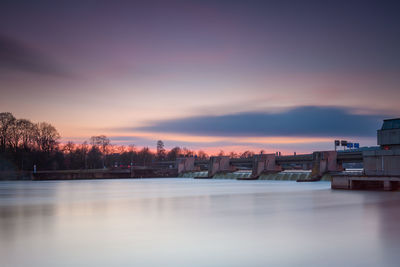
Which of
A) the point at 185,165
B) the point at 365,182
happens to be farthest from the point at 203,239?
the point at 185,165

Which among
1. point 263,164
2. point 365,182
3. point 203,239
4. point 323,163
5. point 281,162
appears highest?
point 323,163

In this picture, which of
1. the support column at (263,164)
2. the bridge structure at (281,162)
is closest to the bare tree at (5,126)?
the bridge structure at (281,162)

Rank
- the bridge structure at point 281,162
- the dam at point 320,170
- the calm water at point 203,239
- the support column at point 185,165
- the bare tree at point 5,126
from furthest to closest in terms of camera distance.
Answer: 1. the support column at point 185,165
2. the bare tree at point 5,126
3. the bridge structure at point 281,162
4. the dam at point 320,170
5. the calm water at point 203,239

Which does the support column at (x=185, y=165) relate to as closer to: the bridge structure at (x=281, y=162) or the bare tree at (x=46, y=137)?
the bridge structure at (x=281, y=162)

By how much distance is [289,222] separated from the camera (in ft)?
62.8

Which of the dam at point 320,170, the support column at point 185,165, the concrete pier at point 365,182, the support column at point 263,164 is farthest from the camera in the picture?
the support column at point 185,165

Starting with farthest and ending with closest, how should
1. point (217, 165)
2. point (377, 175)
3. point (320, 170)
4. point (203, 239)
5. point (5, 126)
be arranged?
point (217, 165) < point (5, 126) < point (320, 170) < point (377, 175) < point (203, 239)

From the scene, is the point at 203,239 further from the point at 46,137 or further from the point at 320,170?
the point at 46,137

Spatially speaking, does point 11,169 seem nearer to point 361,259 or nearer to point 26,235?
point 26,235

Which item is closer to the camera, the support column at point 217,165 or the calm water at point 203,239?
the calm water at point 203,239

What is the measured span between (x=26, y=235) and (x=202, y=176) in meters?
85.7

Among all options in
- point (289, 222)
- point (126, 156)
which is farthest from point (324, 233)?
point (126, 156)

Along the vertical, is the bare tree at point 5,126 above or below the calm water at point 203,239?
above

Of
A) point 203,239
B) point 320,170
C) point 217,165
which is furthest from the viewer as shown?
point 217,165
